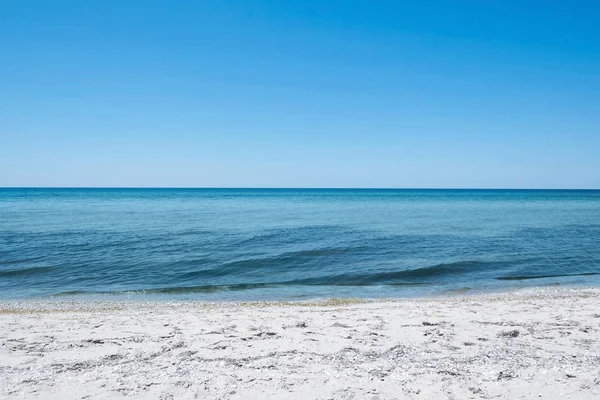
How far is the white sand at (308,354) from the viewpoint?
6.04 metres

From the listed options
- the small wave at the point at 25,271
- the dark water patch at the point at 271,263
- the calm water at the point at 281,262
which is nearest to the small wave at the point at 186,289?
the calm water at the point at 281,262

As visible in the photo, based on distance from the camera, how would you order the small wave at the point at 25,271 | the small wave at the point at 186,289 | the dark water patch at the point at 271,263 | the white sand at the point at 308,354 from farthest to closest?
1. the dark water patch at the point at 271,263
2. the small wave at the point at 25,271
3. the small wave at the point at 186,289
4. the white sand at the point at 308,354

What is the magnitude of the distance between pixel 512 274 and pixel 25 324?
712 inches

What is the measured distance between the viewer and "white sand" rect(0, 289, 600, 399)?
19.8ft

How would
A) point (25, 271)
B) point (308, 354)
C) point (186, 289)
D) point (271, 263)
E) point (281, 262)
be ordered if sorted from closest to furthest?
point (308, 354)
point (186, 289)
point (25, 271)
point (271, 263)
point (281, 262)

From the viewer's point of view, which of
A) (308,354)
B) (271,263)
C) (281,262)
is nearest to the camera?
(308,354)

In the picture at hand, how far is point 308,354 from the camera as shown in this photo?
289 inches

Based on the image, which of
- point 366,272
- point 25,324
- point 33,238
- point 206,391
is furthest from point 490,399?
point 33,238

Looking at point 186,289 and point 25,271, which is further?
point 25,271

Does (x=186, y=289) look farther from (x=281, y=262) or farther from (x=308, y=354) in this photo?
(x=308, y=354)

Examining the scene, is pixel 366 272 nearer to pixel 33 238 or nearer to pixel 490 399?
pixel 490 399

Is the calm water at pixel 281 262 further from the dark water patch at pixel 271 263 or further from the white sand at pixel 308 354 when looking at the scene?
the white sand at pixel 308 354

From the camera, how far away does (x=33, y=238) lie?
85.6 ft

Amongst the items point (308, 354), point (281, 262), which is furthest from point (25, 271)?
point (308, 354)
